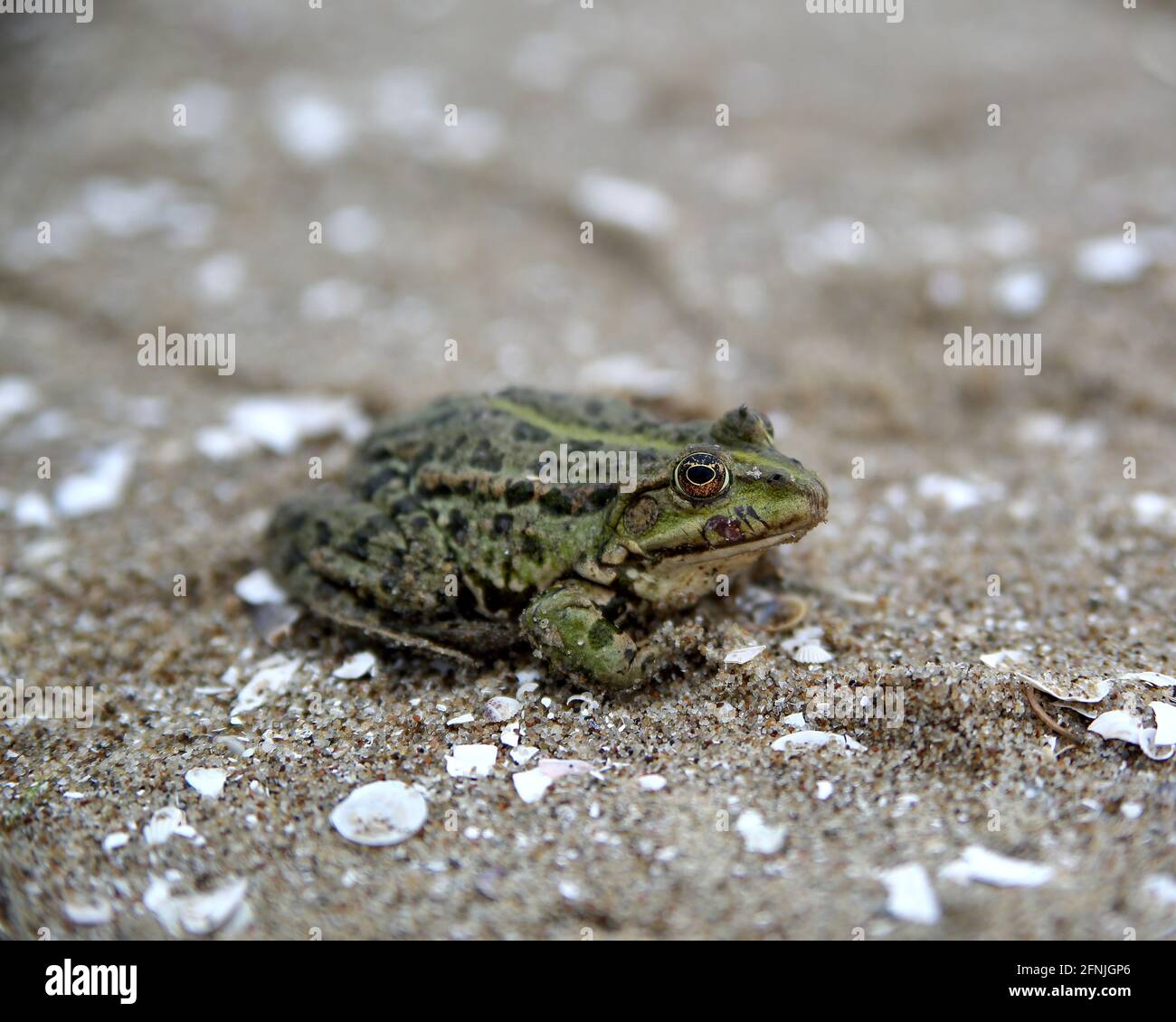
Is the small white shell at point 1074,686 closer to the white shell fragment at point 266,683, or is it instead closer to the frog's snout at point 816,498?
the frog's snout at point 816,498

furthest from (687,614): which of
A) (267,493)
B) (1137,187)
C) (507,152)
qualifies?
(1137,187)

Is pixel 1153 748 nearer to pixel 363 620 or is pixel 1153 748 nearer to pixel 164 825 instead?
pixel 363 620

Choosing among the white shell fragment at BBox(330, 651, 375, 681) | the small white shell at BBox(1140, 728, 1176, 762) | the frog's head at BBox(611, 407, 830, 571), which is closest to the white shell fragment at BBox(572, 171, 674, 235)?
the frog's head at BBox(611, 407, 830, 571)

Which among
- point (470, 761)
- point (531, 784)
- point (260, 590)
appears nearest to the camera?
point (531, 784)

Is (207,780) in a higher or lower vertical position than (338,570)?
lower

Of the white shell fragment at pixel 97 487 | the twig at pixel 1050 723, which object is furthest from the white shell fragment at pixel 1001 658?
the white shell fragment at pixel 97 487

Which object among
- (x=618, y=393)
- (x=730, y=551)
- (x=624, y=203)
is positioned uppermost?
(x=624, y=203)

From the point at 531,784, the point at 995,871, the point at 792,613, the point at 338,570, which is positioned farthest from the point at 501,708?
the point at 995,871

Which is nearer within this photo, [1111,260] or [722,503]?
[722,503]
